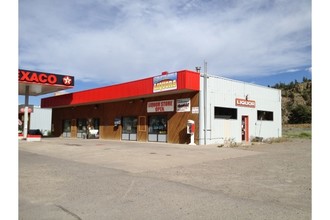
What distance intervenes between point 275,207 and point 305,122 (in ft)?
211

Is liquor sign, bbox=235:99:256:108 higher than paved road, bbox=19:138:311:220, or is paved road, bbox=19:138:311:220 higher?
liquor sign, bbox=235:99:256:108

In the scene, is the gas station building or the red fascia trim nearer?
the red fascia trim

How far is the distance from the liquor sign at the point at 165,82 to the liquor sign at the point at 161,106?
4.97ft

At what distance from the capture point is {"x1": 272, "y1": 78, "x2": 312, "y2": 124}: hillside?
211ft

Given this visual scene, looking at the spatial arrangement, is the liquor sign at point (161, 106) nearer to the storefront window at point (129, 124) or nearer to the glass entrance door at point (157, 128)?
the glass entrance door at point (157, 128)

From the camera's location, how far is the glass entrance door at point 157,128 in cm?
2388

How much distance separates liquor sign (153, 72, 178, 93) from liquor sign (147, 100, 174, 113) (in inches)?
59.6

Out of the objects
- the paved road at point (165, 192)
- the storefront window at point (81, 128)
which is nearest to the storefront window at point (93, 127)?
the storefront window at point (81, 128)

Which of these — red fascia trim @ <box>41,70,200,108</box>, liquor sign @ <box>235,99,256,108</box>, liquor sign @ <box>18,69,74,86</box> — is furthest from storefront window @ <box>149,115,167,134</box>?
liquor sign @ <box>18,69,74,86</box>

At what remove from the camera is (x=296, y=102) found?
79.5m

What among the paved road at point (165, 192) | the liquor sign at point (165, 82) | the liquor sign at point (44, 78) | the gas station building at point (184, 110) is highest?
the liquor sign at point (44, 78)

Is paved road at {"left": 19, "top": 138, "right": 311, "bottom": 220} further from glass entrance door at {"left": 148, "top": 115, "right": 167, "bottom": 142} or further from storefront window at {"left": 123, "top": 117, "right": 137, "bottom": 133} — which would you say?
storefront window at {"left": 123, "top": 117, "right": 137, "bottom": 133}
